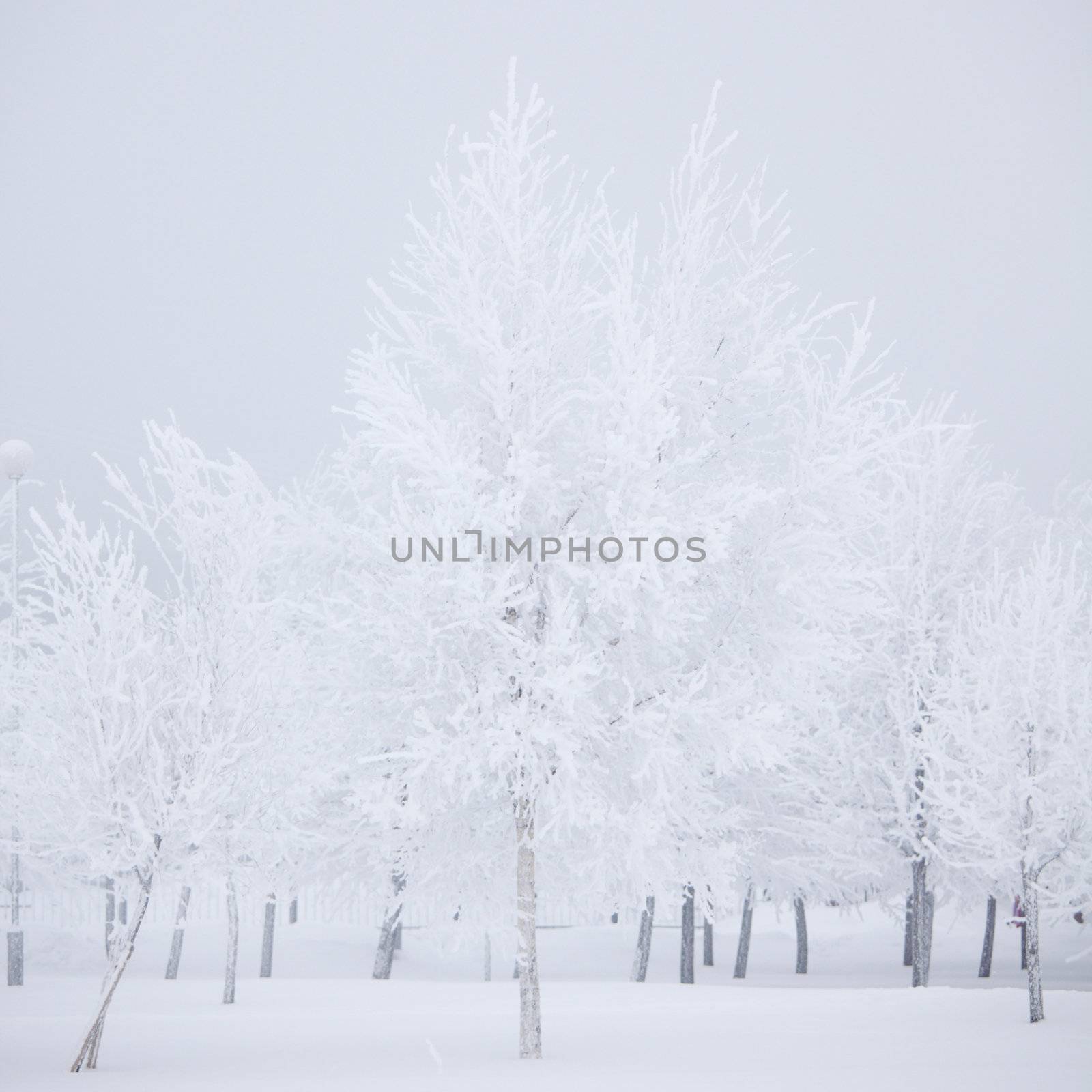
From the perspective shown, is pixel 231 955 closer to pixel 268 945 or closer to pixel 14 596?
pixel 268 945

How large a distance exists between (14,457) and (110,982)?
13.2 m

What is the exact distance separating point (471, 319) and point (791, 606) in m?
3.99

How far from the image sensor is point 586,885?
11.4 metres

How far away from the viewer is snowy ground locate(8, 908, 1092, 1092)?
9.81 metres

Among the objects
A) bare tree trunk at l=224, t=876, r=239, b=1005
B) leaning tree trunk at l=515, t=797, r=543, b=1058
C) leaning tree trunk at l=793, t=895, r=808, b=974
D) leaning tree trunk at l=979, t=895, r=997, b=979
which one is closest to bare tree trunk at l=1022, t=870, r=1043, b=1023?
leaning tree trunk at l=515, t=797, r=543, b=1058

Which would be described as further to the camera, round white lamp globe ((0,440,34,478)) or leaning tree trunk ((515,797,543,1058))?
round white lamp globe ((0,440,34,478))

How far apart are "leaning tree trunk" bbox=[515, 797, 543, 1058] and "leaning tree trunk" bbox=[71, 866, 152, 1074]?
3.24 m

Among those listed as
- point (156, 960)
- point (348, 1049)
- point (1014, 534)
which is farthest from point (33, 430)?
point (348, 1049)

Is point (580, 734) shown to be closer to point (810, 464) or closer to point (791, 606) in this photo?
point (791, 606)

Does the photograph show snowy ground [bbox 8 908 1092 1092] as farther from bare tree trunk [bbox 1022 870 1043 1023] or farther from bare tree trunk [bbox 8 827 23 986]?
bare tree trunk [bbox 8 827 23 986]

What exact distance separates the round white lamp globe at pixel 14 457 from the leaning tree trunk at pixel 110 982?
42.2 feet

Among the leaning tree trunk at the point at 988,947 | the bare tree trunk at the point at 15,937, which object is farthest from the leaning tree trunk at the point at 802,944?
the bare tree trunk at the point at 15,937

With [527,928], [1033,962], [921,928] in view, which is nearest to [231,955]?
[527,928]

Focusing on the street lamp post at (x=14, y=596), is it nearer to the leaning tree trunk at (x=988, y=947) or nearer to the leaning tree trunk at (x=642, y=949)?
the leaning tree trunk at (x=642, y=949)
